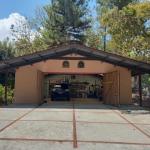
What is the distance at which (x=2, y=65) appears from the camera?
21.1 meters

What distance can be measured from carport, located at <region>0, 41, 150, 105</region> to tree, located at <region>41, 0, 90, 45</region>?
54.2 ft

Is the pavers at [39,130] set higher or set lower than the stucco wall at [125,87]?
lower

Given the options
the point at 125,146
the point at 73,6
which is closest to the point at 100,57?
the point at 125,146

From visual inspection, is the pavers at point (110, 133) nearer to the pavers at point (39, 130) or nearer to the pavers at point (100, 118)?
the pavers at point (39, 130)

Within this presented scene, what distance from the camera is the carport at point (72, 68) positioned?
70.8ft

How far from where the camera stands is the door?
2175cm

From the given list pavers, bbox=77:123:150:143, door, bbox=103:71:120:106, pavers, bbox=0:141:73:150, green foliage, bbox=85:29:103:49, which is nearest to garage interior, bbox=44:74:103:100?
door, bbox=103:71:120:106

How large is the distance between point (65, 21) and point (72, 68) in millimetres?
16819

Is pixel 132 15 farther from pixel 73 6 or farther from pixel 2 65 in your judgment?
pixel 73 6

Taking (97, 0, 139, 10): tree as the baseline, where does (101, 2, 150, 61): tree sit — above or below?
below

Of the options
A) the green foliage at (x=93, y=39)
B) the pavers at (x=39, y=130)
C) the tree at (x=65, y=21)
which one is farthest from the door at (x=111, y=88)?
the green foliage at (x=93, y=39)

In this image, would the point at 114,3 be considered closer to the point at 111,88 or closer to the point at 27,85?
the point at 111,88

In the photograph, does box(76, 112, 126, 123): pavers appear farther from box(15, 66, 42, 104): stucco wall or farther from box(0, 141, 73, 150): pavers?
box(15, 66, 42, 104): stucco wall

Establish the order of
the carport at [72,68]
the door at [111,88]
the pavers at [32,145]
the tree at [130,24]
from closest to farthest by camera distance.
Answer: the pavers at [32,145] < the carport at [72,68] < the door at [111,88] < the tree at [130,24]
